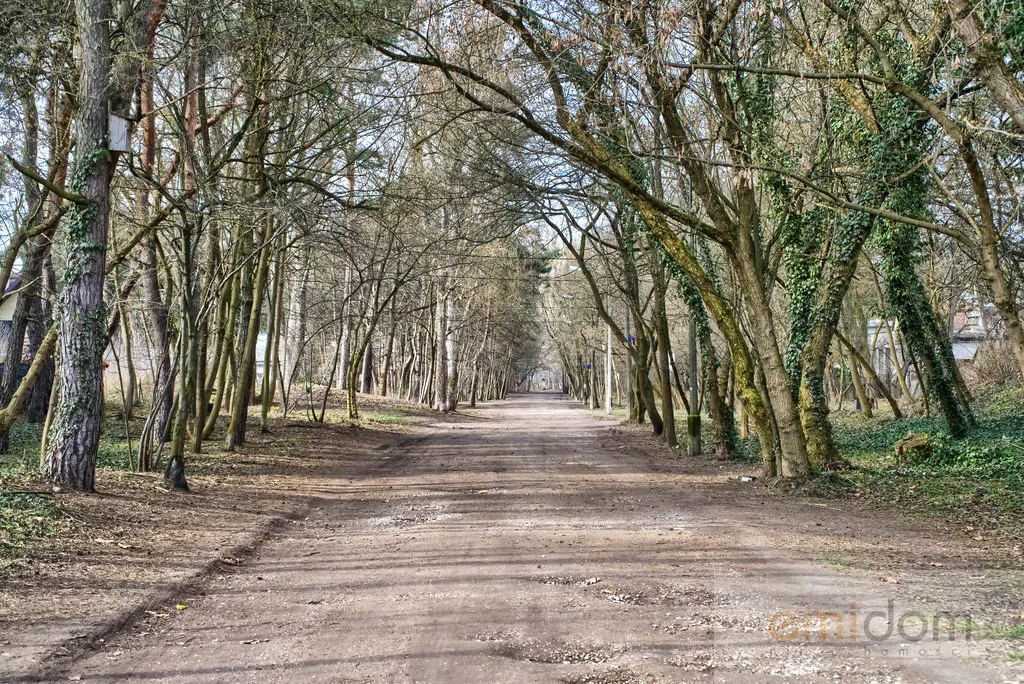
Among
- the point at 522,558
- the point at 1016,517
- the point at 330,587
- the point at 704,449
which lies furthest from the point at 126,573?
the point at 704,449

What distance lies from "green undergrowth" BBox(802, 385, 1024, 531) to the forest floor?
0.59 meters

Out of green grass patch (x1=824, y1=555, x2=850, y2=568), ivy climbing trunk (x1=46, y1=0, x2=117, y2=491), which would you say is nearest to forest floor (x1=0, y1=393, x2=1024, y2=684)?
green grass patch (x1=824, y1=555, x2=850, y2=568)

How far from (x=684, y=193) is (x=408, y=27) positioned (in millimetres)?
8497

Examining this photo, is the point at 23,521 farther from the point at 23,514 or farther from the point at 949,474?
the point at 949,474

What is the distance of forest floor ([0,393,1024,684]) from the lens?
188 inches

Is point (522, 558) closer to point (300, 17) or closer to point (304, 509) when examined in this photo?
point (304, 509)

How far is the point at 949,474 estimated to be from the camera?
13.7 m

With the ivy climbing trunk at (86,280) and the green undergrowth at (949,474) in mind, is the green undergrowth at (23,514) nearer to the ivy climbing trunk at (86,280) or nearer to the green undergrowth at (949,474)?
the ivy climbing trunk at (86,280)

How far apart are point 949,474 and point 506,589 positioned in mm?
10056

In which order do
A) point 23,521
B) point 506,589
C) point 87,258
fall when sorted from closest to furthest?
point 506,589 < point 23,521 < point 87,258

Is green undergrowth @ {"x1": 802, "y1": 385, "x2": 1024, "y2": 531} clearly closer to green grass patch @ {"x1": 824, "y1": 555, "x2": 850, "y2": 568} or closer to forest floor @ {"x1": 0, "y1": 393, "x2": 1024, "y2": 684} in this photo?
forest floor @ {"x1": 0, "y1": 393, "x2": 1024, "y2": 684}

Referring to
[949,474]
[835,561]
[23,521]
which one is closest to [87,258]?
[23,521]

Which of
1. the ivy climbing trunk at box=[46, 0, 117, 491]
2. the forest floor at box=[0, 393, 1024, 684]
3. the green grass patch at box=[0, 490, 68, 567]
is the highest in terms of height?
the ivy climbing trunk at box=[46, 0, 117, 491]

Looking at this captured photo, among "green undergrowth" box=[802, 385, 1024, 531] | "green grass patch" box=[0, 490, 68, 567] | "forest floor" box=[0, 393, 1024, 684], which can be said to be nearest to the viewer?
"forest floor" box=[0, 393, 1024, 684]
